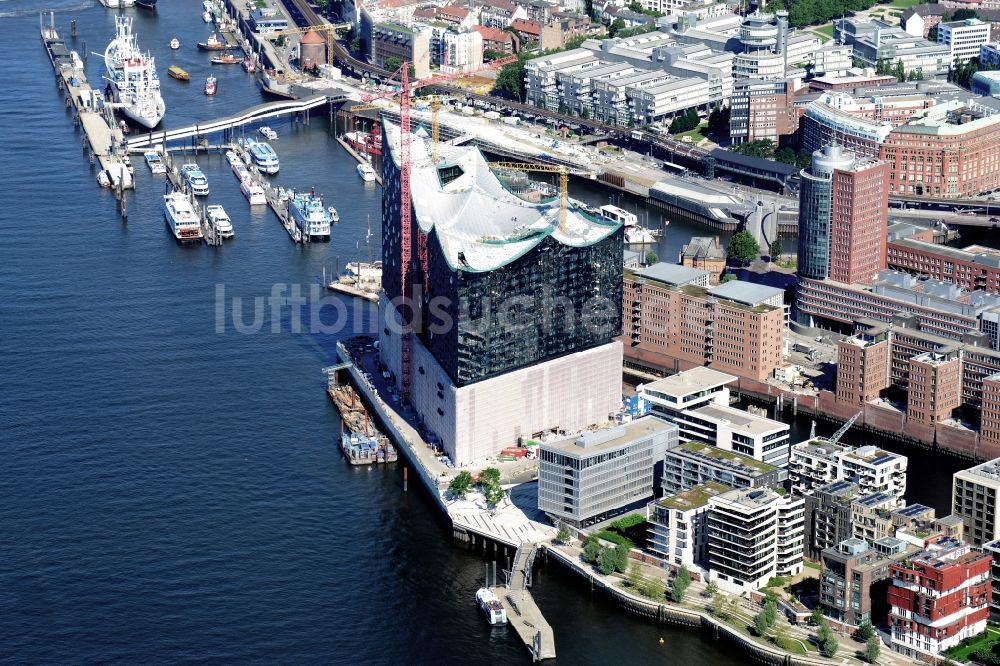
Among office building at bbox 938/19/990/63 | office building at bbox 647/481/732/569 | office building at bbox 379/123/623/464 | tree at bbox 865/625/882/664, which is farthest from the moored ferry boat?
office building at bbox 938/19/990/63

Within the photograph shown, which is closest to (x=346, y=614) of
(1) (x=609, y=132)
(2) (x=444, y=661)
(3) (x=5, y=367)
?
(2) (x=444, y=661)

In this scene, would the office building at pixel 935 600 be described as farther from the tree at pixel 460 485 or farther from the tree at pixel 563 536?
the tree at pixel 460 485

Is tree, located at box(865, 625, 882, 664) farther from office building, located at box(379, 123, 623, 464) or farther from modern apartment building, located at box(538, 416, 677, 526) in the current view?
office building, located at box(379, 123, 623, 464)

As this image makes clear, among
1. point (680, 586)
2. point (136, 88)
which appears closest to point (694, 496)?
point (680, 586)

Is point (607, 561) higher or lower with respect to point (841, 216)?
lower

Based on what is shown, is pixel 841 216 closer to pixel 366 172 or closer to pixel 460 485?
pixel 460 485

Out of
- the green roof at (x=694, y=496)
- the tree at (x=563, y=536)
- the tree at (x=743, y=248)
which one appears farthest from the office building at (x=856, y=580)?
the tree at (x=743, y=248)
